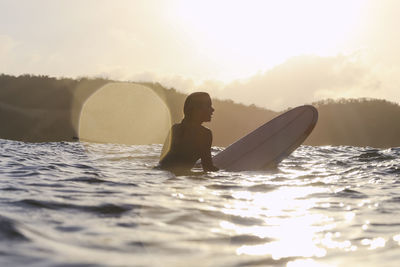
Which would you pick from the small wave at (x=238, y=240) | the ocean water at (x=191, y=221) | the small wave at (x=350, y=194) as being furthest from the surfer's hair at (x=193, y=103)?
the small wave at (x=238, y=240)

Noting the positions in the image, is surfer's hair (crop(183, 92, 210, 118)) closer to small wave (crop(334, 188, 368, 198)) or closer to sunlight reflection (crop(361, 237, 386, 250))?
small wave (crop(334, 188, 368, 198))

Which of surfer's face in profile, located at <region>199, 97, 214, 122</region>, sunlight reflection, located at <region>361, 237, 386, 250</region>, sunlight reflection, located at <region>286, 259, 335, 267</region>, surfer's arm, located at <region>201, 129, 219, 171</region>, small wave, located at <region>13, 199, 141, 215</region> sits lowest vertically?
sunlight reflection, located at <region>361, 237, 386, 250</region>

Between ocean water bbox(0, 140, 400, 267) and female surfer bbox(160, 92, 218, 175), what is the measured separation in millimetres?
730

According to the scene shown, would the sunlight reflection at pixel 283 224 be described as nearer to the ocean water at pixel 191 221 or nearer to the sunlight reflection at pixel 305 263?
the ocean water at pixel 191 221

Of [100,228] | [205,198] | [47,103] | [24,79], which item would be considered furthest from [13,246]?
[24,79]

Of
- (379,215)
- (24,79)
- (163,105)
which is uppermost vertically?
(24,79)

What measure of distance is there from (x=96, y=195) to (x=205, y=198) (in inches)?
49.9

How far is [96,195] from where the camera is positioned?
511cm

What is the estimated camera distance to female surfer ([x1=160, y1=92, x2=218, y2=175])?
7.63m

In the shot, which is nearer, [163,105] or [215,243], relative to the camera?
[215,243]

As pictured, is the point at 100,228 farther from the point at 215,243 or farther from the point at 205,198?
the point at 205,198

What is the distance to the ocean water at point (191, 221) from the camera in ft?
9.32

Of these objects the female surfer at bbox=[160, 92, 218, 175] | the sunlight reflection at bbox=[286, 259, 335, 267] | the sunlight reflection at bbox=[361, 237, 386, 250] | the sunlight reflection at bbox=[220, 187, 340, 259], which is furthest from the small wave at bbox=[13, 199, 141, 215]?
the female surfer at bbox=[160, 92, 218, 175]

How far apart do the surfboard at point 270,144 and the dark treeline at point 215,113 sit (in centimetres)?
1529
